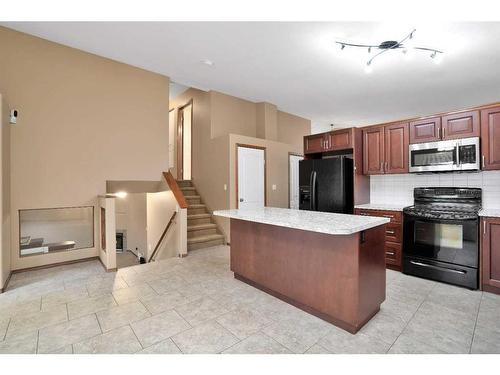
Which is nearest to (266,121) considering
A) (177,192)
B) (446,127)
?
(177,192)

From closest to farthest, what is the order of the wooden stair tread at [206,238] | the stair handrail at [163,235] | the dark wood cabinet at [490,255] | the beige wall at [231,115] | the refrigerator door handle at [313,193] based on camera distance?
the dark wood cabinet at [490,255], the refrigerator door handle at [313,193], the stair handrail at [163,235], the wooden stair tread at [206,238], the beige wall at [231,115]

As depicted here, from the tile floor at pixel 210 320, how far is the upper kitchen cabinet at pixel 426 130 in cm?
189

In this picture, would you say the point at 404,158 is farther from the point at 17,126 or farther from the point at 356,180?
the point at 17,126

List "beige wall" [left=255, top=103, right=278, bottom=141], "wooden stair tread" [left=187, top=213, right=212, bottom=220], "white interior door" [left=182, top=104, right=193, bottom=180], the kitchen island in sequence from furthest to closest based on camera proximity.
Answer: "white interior door" [left=182, top=104, right=193, bottom=180]
"beige wall" [left=255, top=103, right=278, bottom=141]
"wooden stair tread" [left=187, top=213, right=212, bottom=220]
the kitchen island

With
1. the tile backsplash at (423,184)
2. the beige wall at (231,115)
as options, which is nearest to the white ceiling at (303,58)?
the beige wall at (231,115)

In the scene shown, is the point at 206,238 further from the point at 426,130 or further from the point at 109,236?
the point at 426,130

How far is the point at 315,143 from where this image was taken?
472 centimetres

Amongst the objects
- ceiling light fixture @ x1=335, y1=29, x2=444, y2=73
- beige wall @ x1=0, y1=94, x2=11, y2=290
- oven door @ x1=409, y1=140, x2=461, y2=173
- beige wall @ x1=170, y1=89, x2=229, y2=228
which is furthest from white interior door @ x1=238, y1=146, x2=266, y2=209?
beige wall @ x1=0, y1=94, x2=11, y2=290

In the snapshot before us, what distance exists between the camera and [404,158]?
3.68 metres

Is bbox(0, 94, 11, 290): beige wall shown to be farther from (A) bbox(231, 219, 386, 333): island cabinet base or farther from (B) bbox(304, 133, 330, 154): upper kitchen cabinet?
(B) bbox(304, 133, 330, 154): upper kitchen cabinet

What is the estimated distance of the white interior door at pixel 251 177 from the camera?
5.08 meters

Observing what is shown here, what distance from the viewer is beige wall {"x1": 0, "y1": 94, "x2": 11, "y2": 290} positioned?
8.99 ft

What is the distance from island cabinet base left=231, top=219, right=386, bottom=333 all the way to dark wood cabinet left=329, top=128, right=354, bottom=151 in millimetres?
2114

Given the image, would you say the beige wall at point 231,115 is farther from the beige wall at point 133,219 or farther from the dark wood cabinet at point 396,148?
the dark wood cabinet at point 396,148
